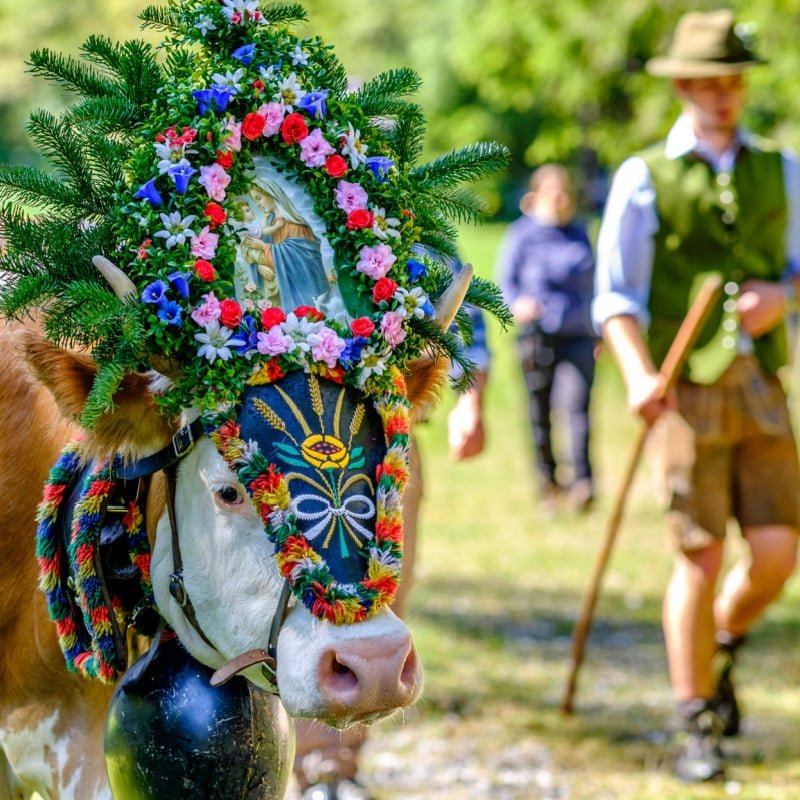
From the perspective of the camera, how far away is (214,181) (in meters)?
2.95

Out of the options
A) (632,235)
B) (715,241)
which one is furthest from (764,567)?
(632,235)

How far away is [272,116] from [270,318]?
442 millimetres

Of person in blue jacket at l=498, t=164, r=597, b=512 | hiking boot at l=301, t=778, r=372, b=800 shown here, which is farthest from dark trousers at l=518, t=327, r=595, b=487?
hiking boot at l=301, t=778, r=372, b=800

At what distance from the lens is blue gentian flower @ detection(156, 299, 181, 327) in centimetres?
288

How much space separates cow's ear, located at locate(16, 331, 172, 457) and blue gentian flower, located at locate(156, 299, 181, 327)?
6.4 inches

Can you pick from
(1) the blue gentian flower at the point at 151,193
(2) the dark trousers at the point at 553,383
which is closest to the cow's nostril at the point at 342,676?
(1) the blue gentian flower at the point at 151,193

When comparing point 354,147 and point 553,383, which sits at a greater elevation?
point 354,147

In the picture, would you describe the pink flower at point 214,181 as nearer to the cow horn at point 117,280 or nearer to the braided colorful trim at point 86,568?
the cow horn at point 117,280

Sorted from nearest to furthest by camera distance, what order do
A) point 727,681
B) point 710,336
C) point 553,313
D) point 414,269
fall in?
point 414,269, point 710,336, point 727,681, point 553,313

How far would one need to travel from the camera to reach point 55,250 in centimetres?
301

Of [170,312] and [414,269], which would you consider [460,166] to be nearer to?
[414,269]

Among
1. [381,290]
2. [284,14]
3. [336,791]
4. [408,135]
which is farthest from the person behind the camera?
[336,791]

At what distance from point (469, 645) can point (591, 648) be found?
0.60 m

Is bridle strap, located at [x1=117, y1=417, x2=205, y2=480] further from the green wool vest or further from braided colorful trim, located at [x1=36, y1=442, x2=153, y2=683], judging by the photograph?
the green wool vest
